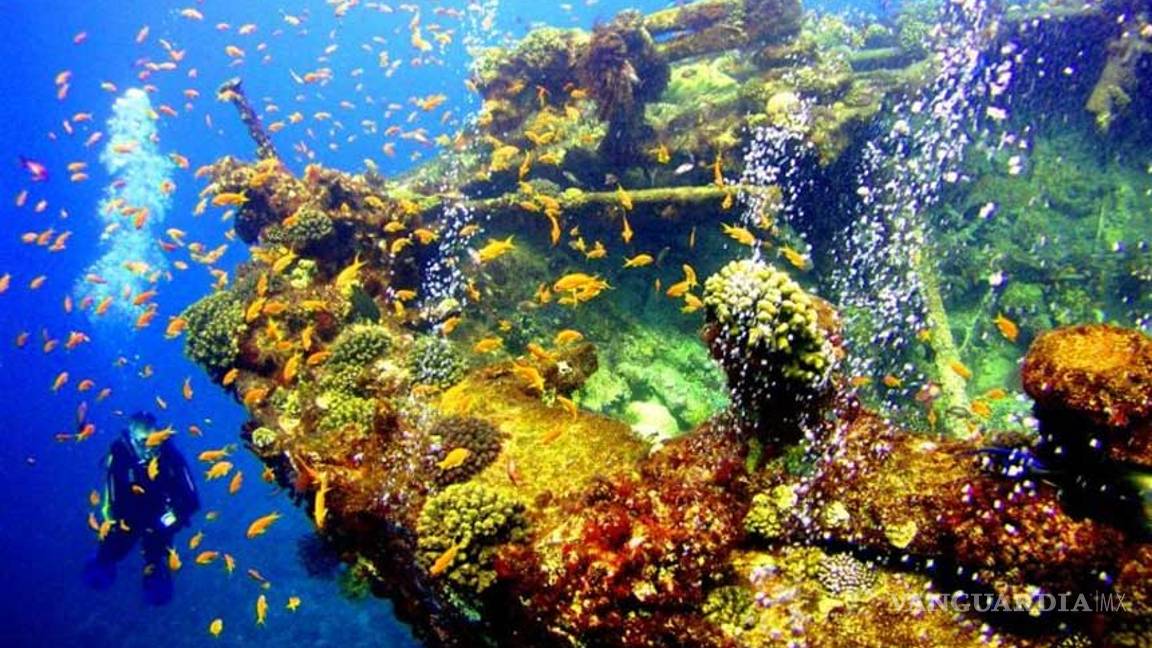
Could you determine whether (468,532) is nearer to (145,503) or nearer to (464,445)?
(464,445)

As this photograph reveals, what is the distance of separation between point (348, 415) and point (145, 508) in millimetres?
6215

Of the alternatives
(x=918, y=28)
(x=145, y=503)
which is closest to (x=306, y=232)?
(x=145, y=503)

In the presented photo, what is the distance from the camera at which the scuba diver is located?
10.5 meters

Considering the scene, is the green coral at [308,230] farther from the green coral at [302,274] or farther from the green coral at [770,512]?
the green coral at [770,512]

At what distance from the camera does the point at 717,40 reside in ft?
46.4

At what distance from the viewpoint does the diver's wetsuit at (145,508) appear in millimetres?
10516

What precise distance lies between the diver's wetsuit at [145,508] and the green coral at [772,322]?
391 inches

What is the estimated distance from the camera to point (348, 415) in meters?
7.31

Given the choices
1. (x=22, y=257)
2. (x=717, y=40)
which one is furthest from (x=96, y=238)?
(x=717, y=40)

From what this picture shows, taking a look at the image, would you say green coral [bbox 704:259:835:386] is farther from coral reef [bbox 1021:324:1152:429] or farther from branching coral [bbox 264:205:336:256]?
branching coral [bbox 264:205:336:256]

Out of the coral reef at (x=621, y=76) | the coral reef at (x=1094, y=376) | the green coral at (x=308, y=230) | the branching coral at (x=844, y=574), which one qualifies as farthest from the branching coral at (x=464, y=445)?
the coral reef at (x=621, y=76)

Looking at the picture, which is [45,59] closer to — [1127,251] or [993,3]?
[993,3]

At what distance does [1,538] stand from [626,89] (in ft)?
209

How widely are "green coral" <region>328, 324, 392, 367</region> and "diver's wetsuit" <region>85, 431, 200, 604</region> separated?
4.76m
